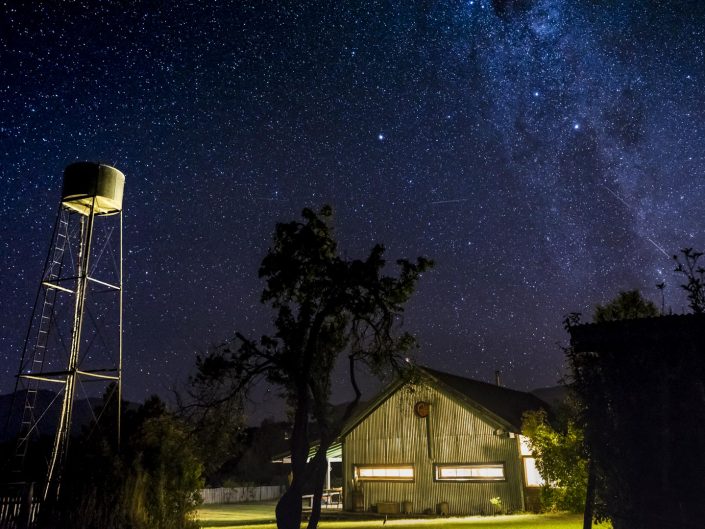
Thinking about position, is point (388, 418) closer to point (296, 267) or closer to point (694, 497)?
point (296, 267)

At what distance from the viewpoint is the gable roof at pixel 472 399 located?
26859mm

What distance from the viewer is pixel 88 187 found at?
21.2 m

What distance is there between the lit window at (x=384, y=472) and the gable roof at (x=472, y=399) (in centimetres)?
216

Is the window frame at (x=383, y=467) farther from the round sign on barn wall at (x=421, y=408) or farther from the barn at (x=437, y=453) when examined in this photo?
the round sign on barn wall at (x=421, y=408)

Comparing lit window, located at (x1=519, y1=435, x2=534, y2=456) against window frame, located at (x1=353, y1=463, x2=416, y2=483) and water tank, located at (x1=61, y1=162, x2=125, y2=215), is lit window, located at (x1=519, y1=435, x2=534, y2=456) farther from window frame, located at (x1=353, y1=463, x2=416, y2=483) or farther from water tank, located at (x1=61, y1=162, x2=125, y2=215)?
water tank, located at (x1=61, y1=162, x2=125, y2=215)

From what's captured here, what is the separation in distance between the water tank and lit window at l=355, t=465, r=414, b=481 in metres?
18.3

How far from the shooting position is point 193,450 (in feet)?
61.3

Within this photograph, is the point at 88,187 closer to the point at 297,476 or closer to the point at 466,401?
the point at 297,476

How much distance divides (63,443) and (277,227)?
32.7 feet

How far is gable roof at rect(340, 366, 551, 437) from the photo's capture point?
26.9m

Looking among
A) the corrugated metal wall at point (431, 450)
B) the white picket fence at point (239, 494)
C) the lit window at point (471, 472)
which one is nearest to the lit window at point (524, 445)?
the corrugated metal wall at point (431, 450)

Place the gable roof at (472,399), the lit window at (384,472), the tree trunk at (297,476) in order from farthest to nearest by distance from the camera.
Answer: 1. the lit window at (384,472)
2. the gable roof at (472,399)
3. the tree trunk at (297,476)

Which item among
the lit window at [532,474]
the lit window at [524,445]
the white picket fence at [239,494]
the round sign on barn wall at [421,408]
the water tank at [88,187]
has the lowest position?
the white picket fence at [239,494]

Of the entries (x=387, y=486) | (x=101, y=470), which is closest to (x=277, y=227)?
(x=101, y=470)
